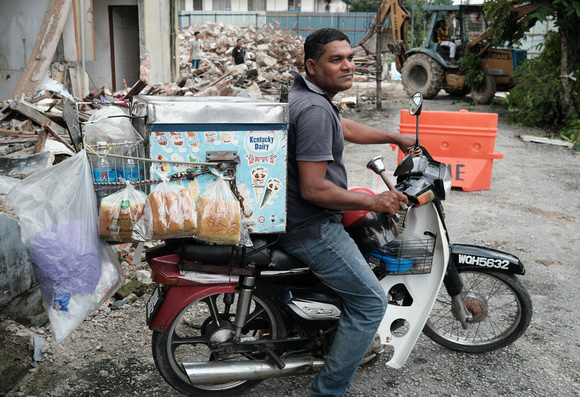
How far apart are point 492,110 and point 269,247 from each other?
1384 centimetres

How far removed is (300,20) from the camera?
36.6m

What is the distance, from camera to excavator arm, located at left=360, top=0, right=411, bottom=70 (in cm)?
1733

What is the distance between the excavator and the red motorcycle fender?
14853 millimetres

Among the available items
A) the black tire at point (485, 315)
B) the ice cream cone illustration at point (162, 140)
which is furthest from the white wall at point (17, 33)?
the black tire at point (485, 315)

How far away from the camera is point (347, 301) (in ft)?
9.16

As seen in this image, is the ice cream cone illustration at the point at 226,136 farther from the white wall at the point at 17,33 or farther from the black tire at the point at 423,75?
the black tire at the point at 423,75

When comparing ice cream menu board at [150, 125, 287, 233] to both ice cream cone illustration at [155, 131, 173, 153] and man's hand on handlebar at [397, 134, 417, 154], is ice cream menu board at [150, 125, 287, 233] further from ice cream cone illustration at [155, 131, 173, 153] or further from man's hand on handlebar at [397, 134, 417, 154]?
man's hand on handlebar at [397, 134, 417, 154]

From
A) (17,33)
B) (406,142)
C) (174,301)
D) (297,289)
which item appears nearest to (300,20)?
(17,33)

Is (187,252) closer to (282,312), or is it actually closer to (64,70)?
(282,312)

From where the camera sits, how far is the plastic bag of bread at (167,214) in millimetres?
2312

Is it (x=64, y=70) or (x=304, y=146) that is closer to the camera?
(x=304, y=146)

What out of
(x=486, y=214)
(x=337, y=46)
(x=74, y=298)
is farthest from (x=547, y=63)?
(x=74, y=298)

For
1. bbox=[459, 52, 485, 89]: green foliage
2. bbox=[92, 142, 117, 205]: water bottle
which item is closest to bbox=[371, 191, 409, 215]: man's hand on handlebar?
bbox=[92, 142, 117, 205]: water bottle

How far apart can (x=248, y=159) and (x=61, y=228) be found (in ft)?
2.95
